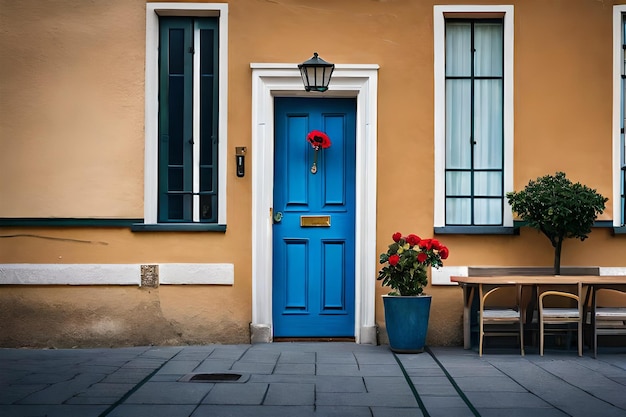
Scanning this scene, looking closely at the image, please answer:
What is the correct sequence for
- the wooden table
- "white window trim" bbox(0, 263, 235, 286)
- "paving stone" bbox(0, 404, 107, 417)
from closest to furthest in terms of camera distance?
"paving stone" bbox(0, 404, 107, 417)
the wooden table
"white window trim" bbox(0, 263, 235, 286)

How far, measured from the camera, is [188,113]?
912 centimetres

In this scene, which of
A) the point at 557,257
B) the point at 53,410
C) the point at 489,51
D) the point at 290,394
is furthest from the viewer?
the point at 489,51

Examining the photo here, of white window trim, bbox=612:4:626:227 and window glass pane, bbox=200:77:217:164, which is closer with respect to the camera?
white window trim, bbox=612:4:626:227

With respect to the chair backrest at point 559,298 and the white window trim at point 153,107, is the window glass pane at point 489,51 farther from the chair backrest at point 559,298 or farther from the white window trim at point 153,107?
the white window trim at point 153,107

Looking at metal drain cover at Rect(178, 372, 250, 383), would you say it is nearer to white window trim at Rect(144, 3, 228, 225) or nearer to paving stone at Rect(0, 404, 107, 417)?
paving stone at Rect(0, 404, 107, 417)

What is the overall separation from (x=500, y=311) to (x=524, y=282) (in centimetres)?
60

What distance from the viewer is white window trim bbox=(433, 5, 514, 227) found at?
895 centimetres

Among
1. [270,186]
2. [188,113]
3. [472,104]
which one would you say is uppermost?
[472,104]

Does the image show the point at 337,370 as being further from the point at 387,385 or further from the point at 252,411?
the point at 252,411

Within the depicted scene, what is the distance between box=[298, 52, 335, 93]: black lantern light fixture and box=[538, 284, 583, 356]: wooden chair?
3.09 m

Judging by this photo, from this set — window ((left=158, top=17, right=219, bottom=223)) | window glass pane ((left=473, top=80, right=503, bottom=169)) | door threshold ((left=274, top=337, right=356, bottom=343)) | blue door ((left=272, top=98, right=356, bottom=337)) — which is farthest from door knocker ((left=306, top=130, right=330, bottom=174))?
door threshold ((left=274, top=337, right=356, bottom=343))

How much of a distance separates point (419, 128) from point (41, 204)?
4.13 meters

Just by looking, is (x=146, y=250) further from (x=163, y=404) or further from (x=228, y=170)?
(x=163, y=404)

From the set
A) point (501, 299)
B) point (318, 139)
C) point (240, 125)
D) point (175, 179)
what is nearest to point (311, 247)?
point (318, 139)
